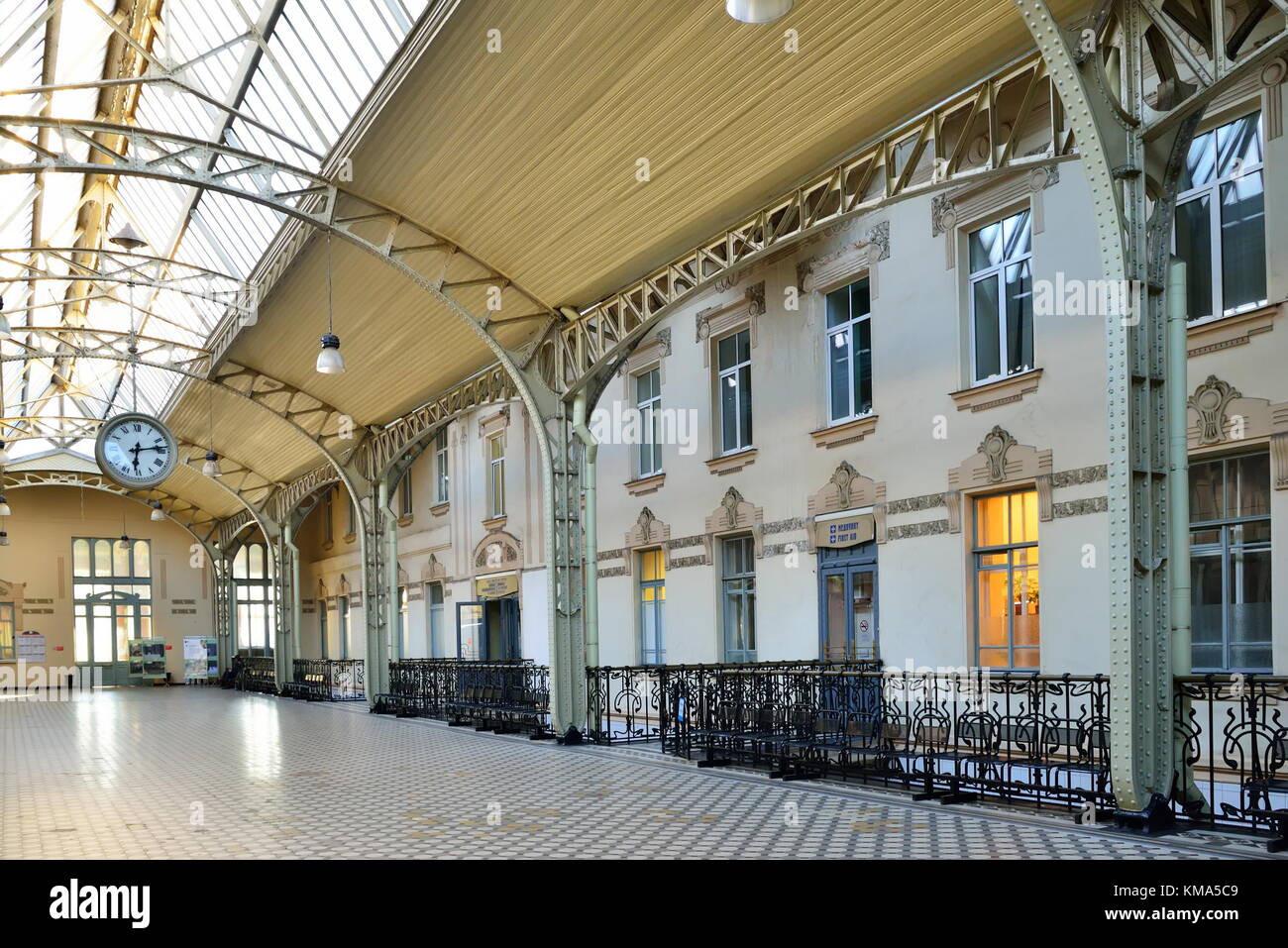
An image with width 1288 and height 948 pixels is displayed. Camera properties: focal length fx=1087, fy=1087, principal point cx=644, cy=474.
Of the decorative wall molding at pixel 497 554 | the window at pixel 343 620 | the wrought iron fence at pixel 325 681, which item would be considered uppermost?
the decorative wall molding at pixel 497 554

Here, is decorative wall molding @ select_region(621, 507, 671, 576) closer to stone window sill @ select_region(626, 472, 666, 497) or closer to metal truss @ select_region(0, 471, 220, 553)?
stone window sill @ select_region(626, 472, 666, 497)

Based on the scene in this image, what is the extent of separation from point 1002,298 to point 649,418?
7.61 m

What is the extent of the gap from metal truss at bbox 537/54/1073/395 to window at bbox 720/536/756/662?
3.35 metres

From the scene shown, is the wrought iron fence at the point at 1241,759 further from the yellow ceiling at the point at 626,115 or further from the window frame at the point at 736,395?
the window frame at the point at 736,395

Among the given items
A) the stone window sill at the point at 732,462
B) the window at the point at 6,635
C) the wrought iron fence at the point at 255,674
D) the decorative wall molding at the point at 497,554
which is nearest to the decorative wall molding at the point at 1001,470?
the stone window sill at the point at 732,462

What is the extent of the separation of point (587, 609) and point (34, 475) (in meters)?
28.5

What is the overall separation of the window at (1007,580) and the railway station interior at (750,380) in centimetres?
5

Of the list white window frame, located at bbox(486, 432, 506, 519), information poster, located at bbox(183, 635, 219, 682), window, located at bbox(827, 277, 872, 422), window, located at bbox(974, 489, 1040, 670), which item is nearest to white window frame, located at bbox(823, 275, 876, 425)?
window, located at bbox(827, 277, 872, 422)

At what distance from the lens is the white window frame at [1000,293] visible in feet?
38.6

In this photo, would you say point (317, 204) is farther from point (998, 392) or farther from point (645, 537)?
point (998, 392)

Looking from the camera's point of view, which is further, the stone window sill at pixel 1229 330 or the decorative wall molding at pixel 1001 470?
the decorative wall molding at pixel 1001 470

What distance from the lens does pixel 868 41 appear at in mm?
9477

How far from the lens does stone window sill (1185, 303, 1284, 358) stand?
9141mm
